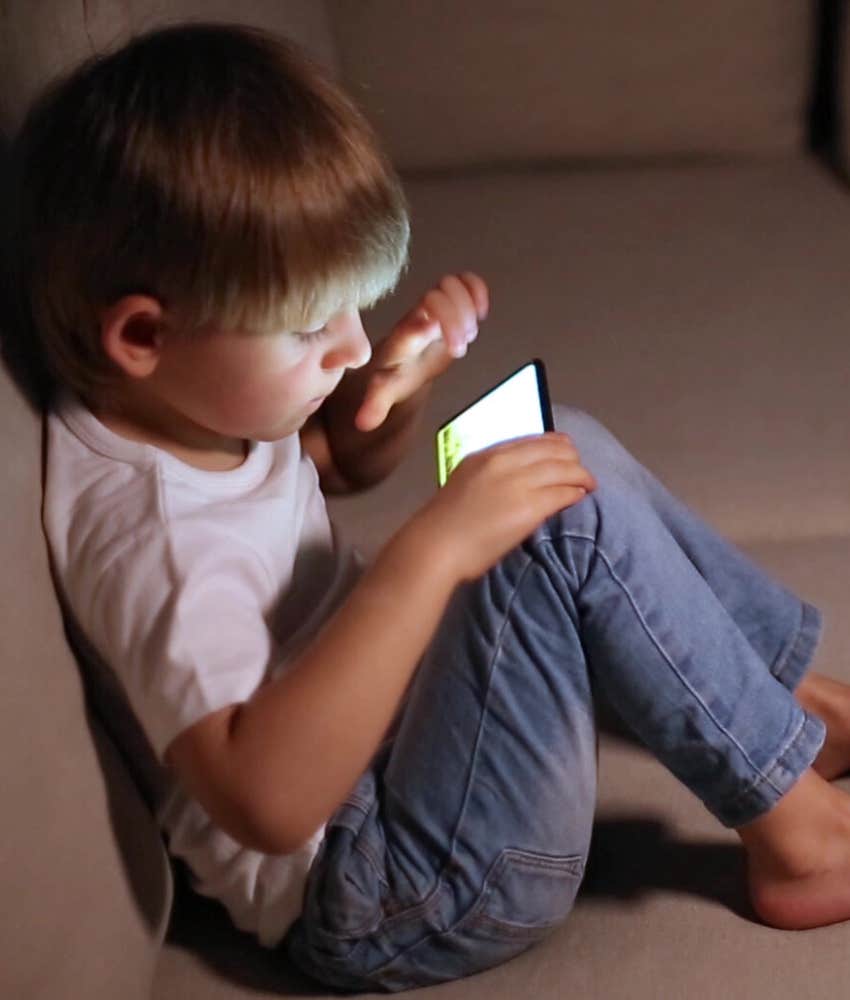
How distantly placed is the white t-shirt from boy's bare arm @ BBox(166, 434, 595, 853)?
24mm

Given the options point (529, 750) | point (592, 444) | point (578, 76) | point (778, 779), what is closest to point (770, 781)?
point (778, 779)

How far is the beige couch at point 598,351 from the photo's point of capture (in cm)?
72

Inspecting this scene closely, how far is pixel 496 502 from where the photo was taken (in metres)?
0.77

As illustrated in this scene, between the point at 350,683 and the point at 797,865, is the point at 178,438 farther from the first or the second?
the point at 797,865

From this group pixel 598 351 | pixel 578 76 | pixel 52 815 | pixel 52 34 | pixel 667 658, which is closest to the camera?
pixel 52 815

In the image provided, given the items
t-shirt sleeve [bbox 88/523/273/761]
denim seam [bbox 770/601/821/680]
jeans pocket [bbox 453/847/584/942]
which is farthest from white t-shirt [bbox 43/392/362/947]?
denim seam [bbox 770/601/821/680]

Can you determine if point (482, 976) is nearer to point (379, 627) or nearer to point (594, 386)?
point (379, 627)

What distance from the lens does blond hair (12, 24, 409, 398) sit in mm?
727

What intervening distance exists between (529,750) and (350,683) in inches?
5.5

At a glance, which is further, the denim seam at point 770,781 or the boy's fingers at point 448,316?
the boy's fingers at point 448,316

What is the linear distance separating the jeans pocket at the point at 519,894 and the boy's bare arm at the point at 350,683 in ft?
0.39

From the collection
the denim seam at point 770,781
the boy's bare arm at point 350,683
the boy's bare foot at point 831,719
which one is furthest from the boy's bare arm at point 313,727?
the boy's bare foot at point 831,719

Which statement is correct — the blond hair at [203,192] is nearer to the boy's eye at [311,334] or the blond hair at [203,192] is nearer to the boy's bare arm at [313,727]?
the boy's eye at [311,334]

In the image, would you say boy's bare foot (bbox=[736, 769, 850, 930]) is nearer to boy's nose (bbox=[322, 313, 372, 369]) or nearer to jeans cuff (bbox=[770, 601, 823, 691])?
jeans cuff (bbox=[770, 601, 823, 691])
